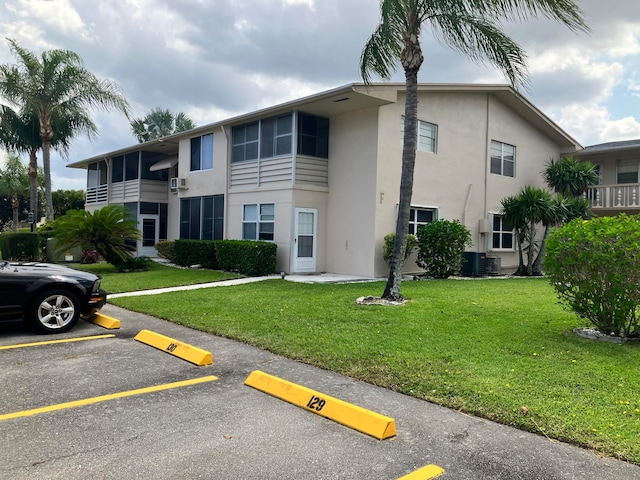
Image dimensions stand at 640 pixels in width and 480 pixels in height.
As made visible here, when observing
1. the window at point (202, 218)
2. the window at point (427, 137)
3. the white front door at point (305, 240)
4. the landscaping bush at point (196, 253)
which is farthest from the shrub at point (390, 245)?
the window at point (202, 218)

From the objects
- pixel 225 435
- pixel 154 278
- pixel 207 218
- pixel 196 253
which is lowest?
pixel 225 435

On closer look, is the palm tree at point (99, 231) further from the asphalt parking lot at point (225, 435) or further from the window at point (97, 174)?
the window at point (97, 174)

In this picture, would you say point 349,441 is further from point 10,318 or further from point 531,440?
point 10,318

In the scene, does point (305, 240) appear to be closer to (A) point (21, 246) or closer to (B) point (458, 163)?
(B) point (458, 163)

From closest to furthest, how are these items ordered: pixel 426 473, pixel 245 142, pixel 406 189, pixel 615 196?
pixel 426 473
pixel 406 189
pixel 245 142
pixel 615 196

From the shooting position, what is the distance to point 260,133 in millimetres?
16406

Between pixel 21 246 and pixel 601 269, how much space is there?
19.6 m

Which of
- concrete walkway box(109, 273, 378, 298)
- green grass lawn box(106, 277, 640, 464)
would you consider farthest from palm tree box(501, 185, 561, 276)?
green grass lawn box(106, 277, 640, 464)

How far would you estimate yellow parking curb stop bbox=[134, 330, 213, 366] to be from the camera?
5824mm

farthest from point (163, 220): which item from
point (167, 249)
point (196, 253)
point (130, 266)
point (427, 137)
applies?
point (427, 137)

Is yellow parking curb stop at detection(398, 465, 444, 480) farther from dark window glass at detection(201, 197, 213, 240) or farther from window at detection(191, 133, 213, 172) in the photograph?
window at detection(191, 133, 213, 172)

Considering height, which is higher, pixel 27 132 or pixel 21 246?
pixel 27 132

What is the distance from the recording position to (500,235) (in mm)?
18953

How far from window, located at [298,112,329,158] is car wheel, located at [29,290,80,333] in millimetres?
9130
